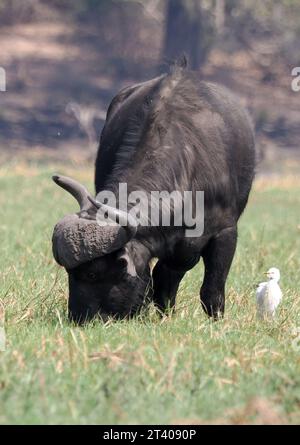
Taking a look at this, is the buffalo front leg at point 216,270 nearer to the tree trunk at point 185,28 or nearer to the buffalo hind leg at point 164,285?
the buffalo hind leg at point 164,285

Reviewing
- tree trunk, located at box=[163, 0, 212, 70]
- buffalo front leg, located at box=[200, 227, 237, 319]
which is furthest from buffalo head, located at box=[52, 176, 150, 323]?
tree trunk, located at box=[163, 0, 212, 70]

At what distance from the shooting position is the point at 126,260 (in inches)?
302

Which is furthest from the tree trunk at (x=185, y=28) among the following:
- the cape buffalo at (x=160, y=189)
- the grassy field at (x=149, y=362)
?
the cape buffalo at (x=160, y=189)

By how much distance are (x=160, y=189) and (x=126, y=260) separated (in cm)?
61

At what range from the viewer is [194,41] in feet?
133

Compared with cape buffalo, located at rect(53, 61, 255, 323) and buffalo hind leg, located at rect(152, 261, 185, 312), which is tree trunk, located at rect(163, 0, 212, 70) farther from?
buffalo hind leg, located at rect(152, 261, 185, 312)

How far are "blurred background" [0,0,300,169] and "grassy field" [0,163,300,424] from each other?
2823cm

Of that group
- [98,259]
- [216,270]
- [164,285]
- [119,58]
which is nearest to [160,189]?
[98,259]

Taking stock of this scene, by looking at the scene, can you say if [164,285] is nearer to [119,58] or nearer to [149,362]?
[149,362]

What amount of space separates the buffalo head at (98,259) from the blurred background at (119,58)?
28.9m

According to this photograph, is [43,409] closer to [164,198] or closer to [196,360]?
[196,360]

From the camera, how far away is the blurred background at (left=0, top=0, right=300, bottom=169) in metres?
38.9

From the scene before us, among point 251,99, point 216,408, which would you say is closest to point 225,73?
point 251,99

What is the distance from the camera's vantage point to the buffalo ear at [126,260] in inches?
301
